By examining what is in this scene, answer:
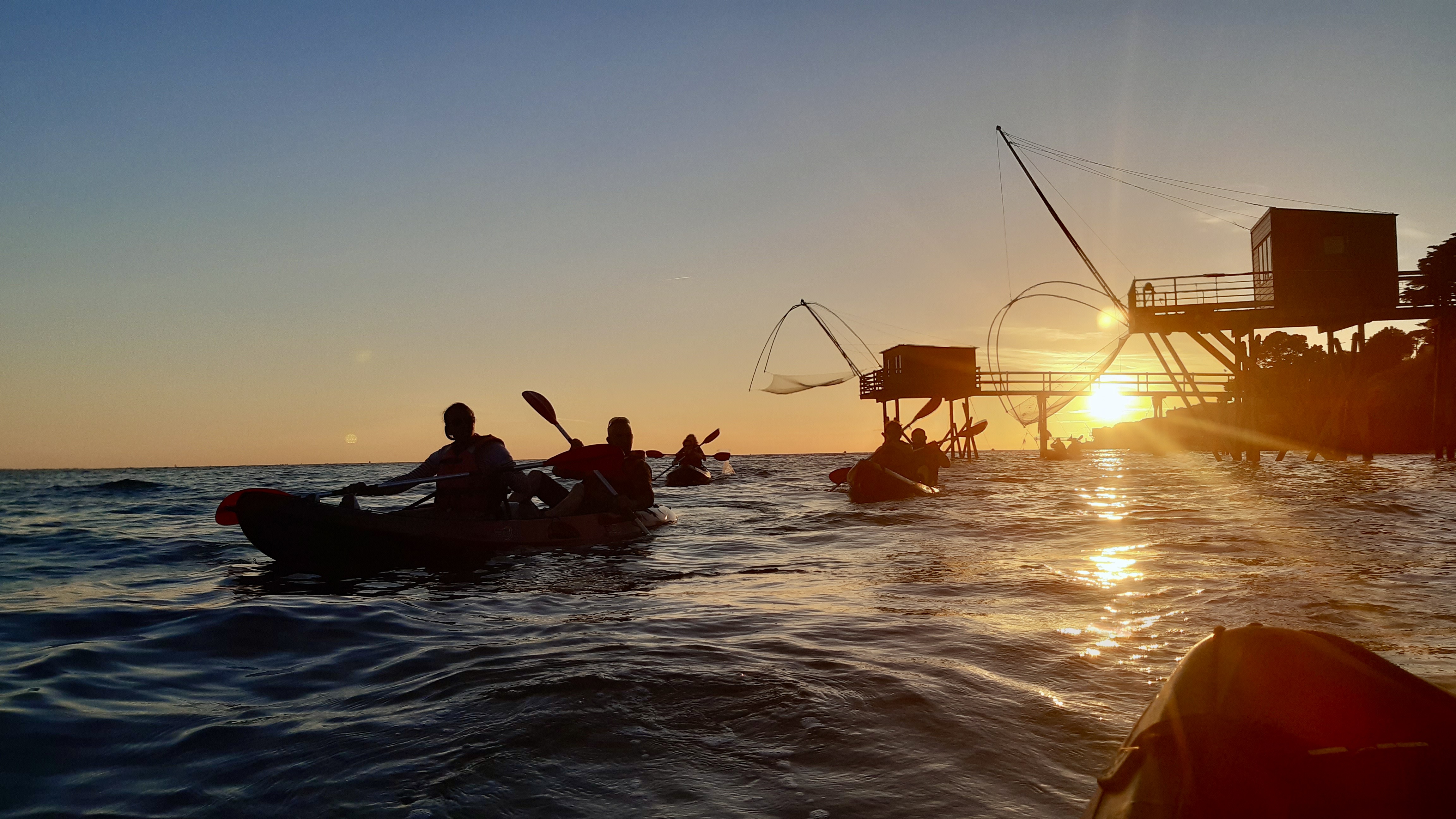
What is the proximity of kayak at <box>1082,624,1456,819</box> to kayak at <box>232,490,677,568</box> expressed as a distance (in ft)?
28.6

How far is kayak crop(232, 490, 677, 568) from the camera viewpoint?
8820mm

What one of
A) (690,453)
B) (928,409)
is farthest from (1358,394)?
(690,453)

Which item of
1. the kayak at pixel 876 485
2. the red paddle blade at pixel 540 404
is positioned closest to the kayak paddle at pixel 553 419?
the red paddle blade at pixel 540 404

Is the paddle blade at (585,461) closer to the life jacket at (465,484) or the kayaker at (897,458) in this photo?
the life jacket at (465,484)

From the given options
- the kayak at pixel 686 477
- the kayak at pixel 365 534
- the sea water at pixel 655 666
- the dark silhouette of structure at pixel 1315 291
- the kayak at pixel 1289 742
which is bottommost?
the kayak at pixel 686 477

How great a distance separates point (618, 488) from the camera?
→ 12.7 meters

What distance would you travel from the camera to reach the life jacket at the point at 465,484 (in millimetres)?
10164

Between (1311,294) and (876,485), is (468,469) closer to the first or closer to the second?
(876,485)

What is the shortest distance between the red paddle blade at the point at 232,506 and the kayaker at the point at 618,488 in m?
3.57

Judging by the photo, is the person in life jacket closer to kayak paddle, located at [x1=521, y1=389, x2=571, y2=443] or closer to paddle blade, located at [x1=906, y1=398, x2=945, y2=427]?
kayak paddle, located at [x1=521, y1=389, x2=571, y2=443]

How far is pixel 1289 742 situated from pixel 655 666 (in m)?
3.47

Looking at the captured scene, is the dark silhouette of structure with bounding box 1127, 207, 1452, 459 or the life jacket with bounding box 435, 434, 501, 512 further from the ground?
the dark silhouette of structure with bounding box 1127, 207, 1452, 459

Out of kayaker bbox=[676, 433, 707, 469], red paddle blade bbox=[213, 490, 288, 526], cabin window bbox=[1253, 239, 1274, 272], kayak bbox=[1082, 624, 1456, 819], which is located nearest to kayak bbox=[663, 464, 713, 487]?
kayaker bbox=[676, 433, 707, 469]

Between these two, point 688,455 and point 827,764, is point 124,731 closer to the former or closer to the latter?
point 827,764
